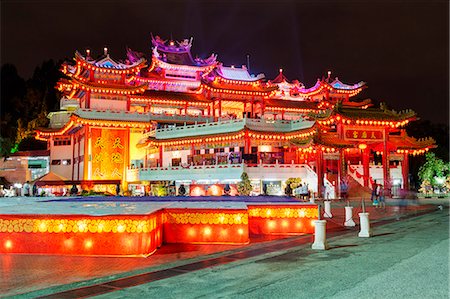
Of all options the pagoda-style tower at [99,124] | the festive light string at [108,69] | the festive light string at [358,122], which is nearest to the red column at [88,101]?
the pagoda-style tower at [99,124]

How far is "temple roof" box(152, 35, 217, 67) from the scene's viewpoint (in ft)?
188

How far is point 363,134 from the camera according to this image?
3491 centimetres

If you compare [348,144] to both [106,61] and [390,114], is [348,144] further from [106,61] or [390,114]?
[106,61]

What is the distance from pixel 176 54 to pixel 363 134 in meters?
31.9

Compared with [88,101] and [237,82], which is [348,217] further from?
[237,82]

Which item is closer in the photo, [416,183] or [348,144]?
[348,144]

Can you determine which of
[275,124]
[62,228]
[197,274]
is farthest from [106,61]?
[197,274]

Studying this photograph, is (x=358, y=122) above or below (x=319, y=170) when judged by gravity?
above

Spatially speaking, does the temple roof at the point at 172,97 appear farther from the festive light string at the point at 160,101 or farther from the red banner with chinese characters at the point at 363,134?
the red banner with chinese characters at the point at 363,134

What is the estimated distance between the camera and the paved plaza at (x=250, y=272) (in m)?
7.82

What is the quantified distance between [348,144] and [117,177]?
2292 cm

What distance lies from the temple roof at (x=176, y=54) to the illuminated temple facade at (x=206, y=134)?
0.17m

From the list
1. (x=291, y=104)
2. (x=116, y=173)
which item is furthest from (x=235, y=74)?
(x=116, y=173)

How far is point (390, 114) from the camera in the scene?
35094 millimetres
